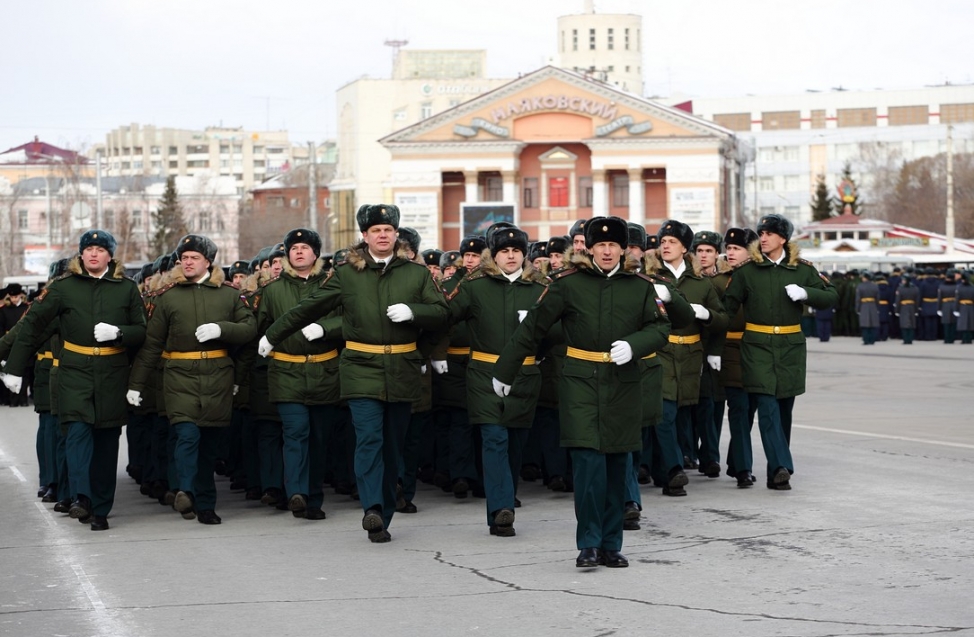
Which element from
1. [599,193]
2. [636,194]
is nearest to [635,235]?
[636,194]

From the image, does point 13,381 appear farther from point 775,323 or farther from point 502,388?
point 775,323

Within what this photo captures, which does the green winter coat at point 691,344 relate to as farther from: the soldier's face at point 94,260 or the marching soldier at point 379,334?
the soldier's face at point 94,260

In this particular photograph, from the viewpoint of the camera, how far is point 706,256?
1305 cm

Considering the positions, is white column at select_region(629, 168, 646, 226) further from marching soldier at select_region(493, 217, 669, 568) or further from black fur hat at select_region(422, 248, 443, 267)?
marching soldier at select_region(493, 217, 669, 568)

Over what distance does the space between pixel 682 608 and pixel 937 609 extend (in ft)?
3.85

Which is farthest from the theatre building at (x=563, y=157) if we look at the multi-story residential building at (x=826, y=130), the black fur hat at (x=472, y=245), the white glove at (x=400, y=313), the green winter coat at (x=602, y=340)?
the green winter coat at (x=602, y=340)

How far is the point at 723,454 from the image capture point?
14.9 m

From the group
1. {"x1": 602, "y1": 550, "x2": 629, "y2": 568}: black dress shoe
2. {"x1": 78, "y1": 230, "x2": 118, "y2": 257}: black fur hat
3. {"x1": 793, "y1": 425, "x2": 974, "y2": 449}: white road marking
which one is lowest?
{"x1": 793, "y1": 425, "x2": 974, "y2": 449}: white road marking

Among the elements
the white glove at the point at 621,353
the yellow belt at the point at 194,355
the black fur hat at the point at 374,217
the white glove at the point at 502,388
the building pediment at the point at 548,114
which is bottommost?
the white glove at the point at 502,388

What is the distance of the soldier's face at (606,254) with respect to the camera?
8.97 m

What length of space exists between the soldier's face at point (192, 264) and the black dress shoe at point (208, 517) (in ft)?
5.26

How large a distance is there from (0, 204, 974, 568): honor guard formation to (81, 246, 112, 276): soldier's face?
0.05 feet

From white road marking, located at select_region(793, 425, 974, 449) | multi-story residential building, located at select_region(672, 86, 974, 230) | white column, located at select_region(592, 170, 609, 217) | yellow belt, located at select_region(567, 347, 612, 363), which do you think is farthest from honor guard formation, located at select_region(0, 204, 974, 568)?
multi-story residential building, located at select_region(672, 86, 974, 230)

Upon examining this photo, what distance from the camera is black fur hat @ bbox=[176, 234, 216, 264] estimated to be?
11.3 meters
